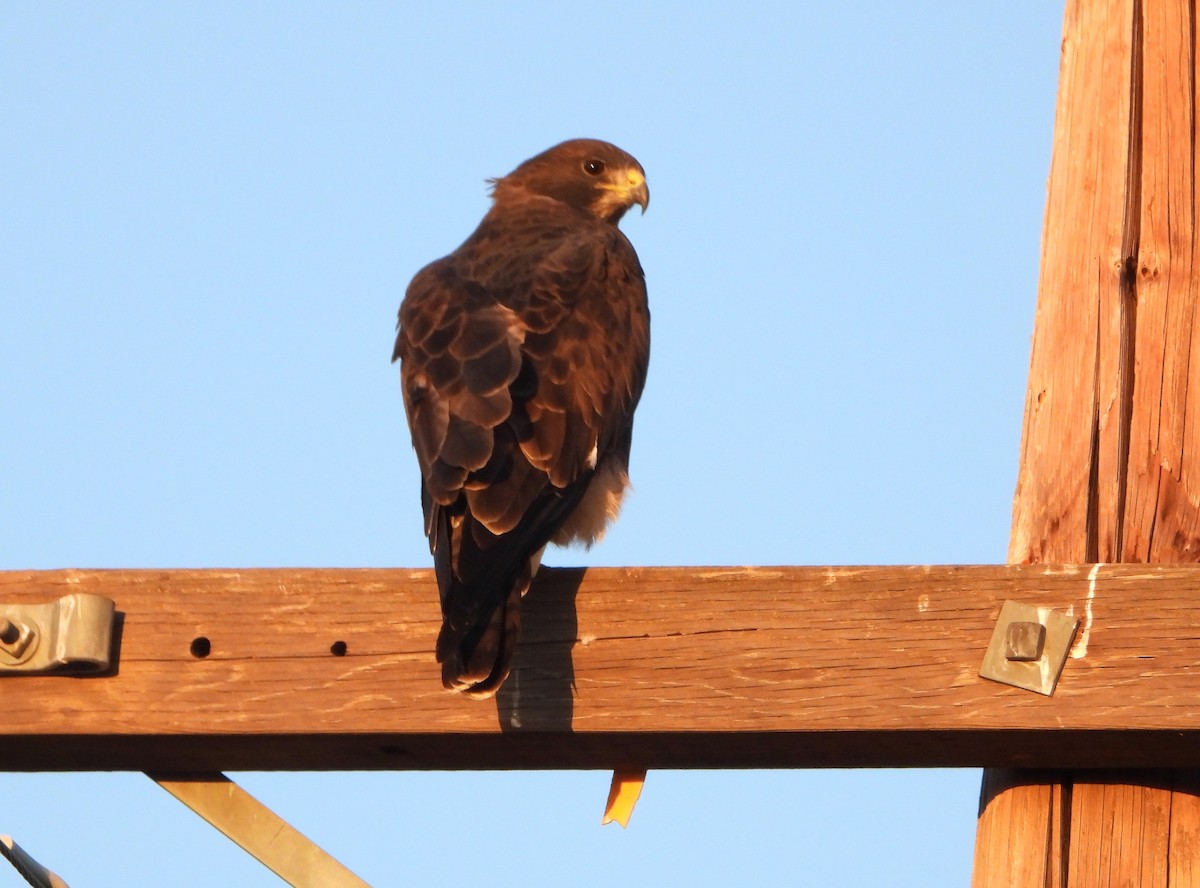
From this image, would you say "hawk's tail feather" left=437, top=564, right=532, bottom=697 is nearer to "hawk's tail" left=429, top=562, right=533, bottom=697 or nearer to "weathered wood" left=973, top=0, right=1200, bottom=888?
"hawk's tail" left=429, top=562, right=533, bottom=697

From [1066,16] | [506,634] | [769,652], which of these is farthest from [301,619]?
[1066,16]

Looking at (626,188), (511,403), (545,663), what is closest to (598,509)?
(511,403)

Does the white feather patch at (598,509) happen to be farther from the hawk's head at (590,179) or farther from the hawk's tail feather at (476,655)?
the hawk's head at (590,179)

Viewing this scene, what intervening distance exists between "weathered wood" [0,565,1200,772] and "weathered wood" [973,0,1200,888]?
0.41 ft

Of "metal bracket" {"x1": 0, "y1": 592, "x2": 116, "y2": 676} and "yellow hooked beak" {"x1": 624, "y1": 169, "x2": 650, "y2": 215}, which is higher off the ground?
"yellow hooked beak" {"x1": 624, "y1": 169, "x2": 650, "y2": 215}

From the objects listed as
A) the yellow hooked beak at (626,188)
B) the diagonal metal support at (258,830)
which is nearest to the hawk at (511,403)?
the diagonal metal support at (258,830)

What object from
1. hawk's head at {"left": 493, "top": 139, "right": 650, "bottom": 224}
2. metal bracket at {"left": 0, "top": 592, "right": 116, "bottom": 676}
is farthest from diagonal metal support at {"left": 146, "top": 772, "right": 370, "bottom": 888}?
hawk's head at {"left": 493, "top": 139, "right": 650, "bottom": 224}

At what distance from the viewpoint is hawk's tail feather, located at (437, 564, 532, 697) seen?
2680 millimetres

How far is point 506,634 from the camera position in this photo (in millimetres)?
2824

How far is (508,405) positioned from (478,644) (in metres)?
1.16

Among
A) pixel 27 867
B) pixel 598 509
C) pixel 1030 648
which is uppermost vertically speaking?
pixel 598 509

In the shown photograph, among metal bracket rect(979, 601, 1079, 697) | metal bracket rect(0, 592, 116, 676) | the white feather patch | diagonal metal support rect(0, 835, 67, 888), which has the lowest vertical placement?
diagonal metal support rect(0, 835, 67, 888)

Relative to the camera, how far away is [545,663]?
9.43ft

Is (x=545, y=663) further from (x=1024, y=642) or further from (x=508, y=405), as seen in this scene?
(x=508, y=405)
